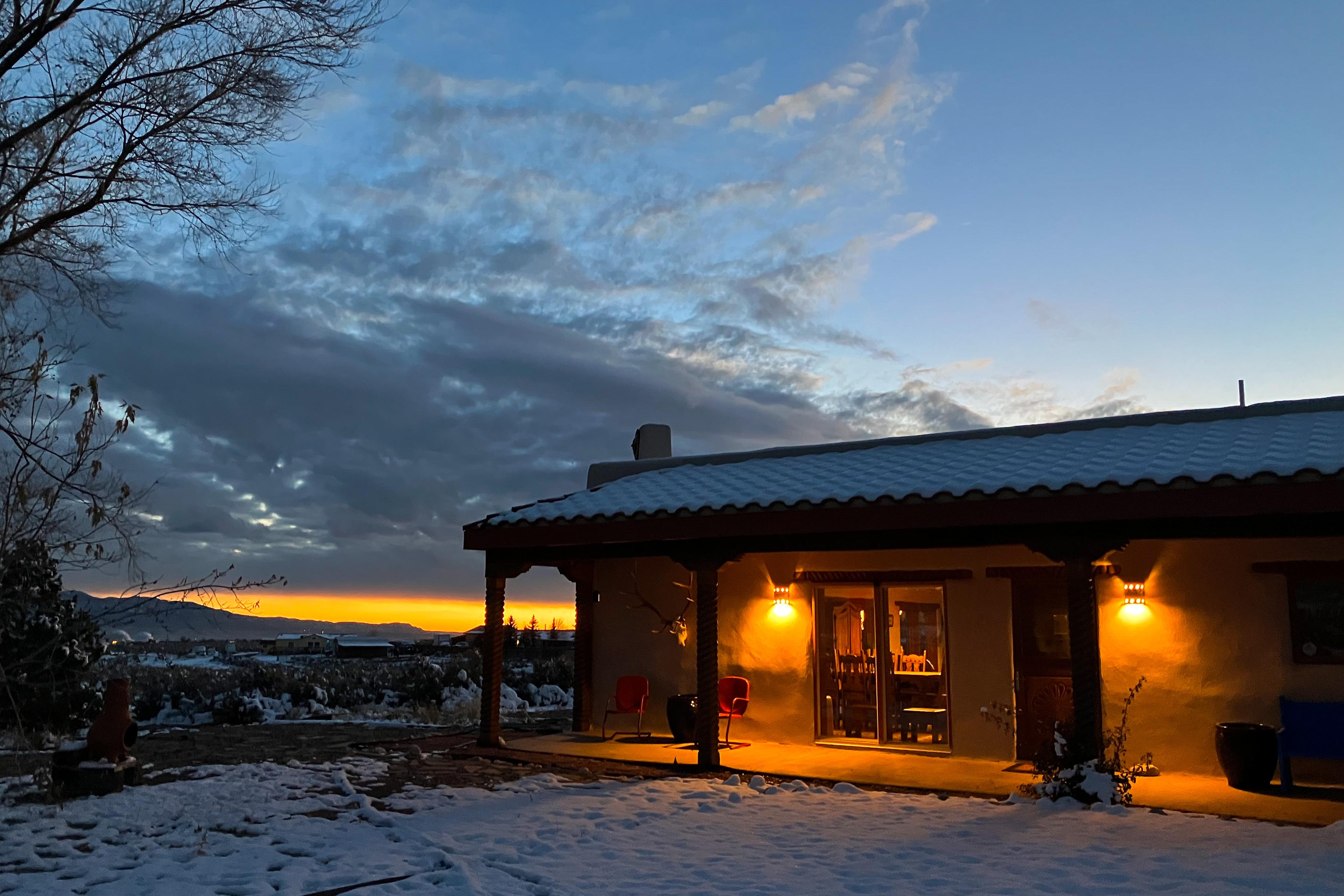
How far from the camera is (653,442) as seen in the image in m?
15.8

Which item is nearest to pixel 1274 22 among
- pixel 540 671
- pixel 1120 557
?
pixel 1120 557

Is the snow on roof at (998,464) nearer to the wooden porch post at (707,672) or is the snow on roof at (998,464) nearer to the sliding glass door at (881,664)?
the wooden porch post at (707,672)

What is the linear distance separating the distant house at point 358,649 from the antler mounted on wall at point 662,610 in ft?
101

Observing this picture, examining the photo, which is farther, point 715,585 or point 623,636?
point 623,636

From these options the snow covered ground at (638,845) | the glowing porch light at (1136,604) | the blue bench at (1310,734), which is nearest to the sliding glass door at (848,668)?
the glowing porch light at (1136,604)

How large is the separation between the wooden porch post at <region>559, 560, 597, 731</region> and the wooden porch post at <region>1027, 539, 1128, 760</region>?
716 centimetres

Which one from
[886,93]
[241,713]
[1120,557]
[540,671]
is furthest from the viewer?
[540,671]

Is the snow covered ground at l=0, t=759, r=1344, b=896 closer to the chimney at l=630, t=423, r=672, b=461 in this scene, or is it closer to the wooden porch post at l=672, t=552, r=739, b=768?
the wooden porch post at l=672, t=552, r=739, b=768

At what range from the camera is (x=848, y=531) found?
28.7 ft

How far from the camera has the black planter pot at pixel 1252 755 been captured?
8242 mm

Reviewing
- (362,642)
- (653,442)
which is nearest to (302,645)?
(362,642)

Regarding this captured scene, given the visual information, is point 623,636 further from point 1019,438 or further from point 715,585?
point 1019,438

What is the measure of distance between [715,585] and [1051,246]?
6738 millimetres

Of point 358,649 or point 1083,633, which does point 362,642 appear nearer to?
point 358,649
